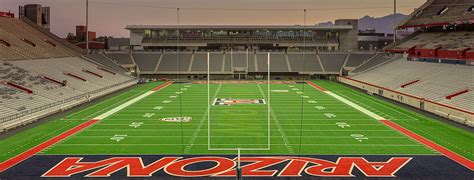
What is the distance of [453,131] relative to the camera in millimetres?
21703

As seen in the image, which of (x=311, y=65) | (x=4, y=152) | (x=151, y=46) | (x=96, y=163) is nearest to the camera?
(x=96, y=163)

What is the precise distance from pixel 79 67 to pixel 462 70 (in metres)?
34.4

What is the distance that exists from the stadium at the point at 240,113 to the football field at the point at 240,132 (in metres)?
0.08

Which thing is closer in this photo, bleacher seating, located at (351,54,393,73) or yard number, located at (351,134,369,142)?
yard number, located at (351,134,369,142)

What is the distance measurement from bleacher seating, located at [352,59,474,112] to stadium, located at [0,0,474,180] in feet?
0.57

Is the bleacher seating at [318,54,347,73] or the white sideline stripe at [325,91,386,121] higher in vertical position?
the bleacher seating at [318,54,347,73]

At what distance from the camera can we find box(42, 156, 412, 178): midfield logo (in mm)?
14453

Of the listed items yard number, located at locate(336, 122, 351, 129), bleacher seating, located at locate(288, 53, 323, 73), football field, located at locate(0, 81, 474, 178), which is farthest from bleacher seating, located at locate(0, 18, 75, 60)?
bleacher seating, located at locate(288, 53, 323, 73)

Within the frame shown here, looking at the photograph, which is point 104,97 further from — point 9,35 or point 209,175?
point 209,175

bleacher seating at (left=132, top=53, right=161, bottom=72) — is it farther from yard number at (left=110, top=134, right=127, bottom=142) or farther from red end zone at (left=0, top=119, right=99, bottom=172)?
yard number at (left=110, top=134, right=127, bottom=142)

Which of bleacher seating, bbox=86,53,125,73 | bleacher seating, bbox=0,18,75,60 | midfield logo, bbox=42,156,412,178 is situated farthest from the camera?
bleacher seating, bbox=86,53,125,73

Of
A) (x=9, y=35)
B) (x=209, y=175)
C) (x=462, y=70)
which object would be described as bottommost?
(x=209, y=175)

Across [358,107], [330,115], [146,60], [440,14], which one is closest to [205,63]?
[146,60]

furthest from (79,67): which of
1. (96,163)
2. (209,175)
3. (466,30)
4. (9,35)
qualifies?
(466,30)
